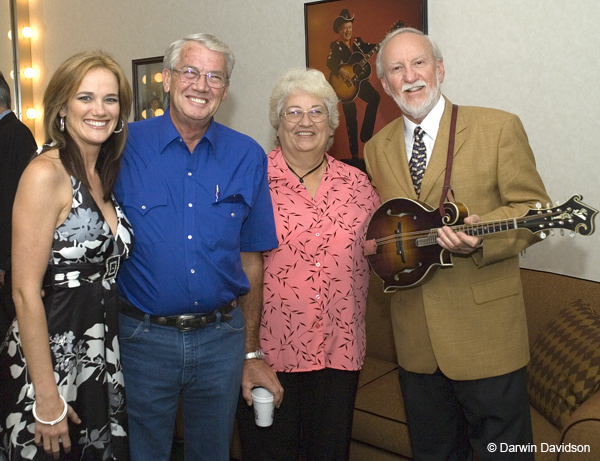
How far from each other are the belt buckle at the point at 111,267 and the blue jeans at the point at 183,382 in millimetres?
189

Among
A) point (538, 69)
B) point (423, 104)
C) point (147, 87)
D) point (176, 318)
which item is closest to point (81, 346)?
point (176, 318)

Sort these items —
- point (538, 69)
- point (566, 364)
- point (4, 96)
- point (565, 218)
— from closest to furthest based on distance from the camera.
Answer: point (565, 218)
point (566, 364)
point (538, 69)
point (4, 96)

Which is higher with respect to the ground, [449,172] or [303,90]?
[303,90]

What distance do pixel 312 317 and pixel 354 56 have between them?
1.82 metres

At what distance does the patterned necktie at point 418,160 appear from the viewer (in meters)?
1.90

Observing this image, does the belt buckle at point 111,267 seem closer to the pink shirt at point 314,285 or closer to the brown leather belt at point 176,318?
the brown leather belt at point 176,318

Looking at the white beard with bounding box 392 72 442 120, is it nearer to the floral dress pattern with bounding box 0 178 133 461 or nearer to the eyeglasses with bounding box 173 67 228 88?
the eyeglasses with bounding box 173 67 228 88

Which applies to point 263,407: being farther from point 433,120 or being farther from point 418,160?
point 433,120

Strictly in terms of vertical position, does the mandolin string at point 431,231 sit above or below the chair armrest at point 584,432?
above

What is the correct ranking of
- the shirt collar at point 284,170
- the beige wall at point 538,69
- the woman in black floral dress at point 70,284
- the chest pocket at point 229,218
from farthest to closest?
the beige wall at point 538,69
the shirt collar at point 284,170
the chest pocket at point 229,218
the woman in black floral dress at point 70,284

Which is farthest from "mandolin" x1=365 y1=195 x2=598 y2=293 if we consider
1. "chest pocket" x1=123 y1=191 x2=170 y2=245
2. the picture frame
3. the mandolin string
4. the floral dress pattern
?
the picture frame

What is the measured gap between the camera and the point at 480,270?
1806 millimetres

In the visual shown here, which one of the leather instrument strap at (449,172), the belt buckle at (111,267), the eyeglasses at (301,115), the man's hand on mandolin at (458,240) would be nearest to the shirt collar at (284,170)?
the eyeglasses at (301,115)

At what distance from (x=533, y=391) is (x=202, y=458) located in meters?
1.36
